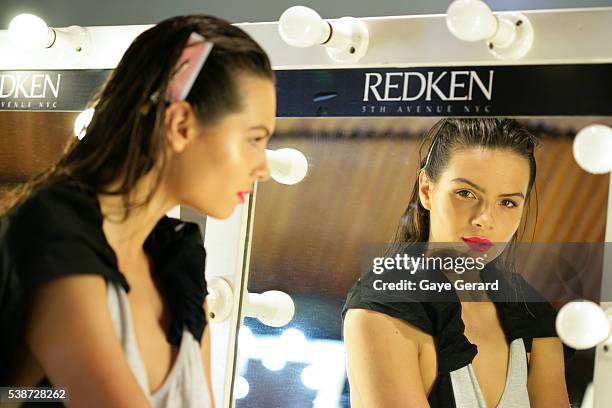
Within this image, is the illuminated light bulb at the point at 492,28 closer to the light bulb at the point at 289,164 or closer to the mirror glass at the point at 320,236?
the mirror glass at the point at 320,236

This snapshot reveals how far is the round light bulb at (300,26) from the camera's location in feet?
2.91

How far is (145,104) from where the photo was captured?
64 cm

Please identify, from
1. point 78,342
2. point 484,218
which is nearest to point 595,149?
point 484,218

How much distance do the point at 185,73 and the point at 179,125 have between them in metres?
0.04

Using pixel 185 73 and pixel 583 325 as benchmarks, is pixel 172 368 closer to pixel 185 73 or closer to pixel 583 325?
pixel 185 73

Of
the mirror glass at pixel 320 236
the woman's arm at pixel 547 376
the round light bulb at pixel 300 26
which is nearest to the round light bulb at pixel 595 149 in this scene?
the mirror glass at pixel 320 236

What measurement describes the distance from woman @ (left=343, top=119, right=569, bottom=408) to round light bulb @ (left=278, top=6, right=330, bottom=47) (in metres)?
0.15

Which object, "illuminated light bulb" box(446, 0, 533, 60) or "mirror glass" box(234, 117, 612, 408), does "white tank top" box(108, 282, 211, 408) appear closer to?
"mirror glass" box(234, 117, 612, 408)

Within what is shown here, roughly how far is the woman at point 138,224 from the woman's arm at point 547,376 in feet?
0.95

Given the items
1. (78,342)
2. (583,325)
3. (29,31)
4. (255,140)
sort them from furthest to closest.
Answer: (29,31), (583,325), (255,140), (78,342)

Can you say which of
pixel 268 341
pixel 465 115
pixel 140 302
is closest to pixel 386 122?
pixel 465 115

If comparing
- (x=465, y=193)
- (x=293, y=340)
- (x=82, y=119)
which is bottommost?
(x=293, y=340)

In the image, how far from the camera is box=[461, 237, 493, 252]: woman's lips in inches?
33.7

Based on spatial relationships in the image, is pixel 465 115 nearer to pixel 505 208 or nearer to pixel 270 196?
pixel 505 208
